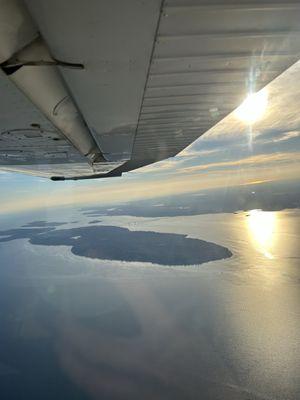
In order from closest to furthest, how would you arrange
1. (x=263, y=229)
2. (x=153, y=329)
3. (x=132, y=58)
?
(x=132, y=58), (x=153, y=329), (x=263, y=229)

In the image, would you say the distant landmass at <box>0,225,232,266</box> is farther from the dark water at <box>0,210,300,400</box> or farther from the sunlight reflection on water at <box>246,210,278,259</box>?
the sunlight reflection on water at <box>246,210,278,259</box>

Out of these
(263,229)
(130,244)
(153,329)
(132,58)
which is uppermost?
(132,58)

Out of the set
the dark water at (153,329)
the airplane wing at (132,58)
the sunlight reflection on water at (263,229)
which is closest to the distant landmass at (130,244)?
the dark water at (153,329)

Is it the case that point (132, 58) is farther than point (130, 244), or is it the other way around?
point (130, 244)

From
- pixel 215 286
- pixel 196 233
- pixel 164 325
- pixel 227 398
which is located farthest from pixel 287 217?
pixel 227 398

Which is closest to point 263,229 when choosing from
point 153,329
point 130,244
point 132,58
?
point 130,244

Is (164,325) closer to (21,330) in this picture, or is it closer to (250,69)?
(21,330)

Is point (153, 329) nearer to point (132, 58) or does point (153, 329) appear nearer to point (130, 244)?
point (132, 58)

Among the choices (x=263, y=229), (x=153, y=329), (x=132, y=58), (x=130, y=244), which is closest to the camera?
(x=132, y=58)

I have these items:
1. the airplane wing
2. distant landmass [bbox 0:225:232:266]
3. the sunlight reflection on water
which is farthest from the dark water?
the airplane wing
